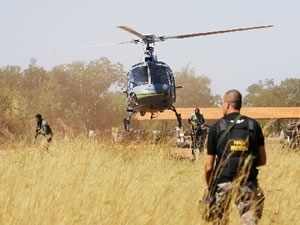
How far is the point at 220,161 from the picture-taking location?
5293 millimetres

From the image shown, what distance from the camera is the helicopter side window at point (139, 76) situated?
75.3 feet

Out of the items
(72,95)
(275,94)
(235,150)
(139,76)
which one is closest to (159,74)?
(139,76)

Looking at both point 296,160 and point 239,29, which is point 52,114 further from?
point 296,160

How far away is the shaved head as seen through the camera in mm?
5492

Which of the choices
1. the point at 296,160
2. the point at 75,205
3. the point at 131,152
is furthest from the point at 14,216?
the point at 131,152

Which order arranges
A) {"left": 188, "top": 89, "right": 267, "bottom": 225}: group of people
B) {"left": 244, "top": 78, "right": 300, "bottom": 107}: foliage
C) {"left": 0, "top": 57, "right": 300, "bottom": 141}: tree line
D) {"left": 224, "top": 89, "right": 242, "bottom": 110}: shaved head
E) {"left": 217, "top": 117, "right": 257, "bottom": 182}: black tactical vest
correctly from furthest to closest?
{"left": 244, "top": 78, "right": 300, "bottom": 107}: foliage → {"left": 0, "top": 57, "right": 300, "bottom": 141}: tree line → {"left": 224, "top": 89, "right": 242, "bottom": 110}: shaved head → {"left": 217, "top": 117, "right": 257, "bottom": 182}: black tactical vest → {"left": 188, "top": 89, "right": 267, "bottom": 225}: group of people

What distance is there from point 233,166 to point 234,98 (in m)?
0.63

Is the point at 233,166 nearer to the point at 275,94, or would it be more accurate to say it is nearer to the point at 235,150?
the point at 235,150

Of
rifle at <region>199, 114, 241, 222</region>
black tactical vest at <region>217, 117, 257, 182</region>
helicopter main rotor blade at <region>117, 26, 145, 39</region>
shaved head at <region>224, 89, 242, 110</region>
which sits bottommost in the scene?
rifle at <region>199, 114, 241, 222</region>

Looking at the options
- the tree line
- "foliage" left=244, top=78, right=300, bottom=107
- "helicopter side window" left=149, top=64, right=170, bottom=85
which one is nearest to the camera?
"helicopter side window" left=149, top=64, right=170, bottom=85

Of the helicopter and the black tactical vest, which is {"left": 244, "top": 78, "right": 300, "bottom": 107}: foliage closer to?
the helicopter

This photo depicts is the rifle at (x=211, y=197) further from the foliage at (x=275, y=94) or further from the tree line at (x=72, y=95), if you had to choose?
the foliage at (x=275, y=94)

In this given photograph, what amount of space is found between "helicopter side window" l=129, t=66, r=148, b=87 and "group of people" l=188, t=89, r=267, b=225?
17474mm

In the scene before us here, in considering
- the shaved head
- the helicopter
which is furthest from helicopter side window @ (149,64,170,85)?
the shaved head
